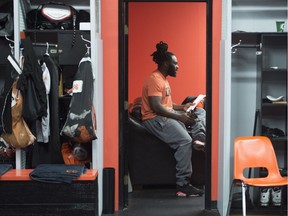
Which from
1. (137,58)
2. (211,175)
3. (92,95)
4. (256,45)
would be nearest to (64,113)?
(92,95)

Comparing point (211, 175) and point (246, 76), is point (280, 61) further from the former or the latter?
point (211, 175)

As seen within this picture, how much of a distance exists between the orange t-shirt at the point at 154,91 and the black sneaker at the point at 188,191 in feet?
2.61

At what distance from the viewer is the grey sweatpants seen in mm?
4969

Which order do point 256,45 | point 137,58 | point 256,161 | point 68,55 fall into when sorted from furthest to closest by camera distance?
point 137,58, point 256,45, point 68,55, point 256,161

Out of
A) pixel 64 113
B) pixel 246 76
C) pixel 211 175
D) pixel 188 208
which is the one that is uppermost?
pixel 246 76

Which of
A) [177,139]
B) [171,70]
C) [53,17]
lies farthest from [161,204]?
[53,17]

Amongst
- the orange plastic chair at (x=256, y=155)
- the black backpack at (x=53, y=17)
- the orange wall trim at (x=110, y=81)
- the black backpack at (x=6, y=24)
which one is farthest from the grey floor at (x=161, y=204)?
the black backpack at (x=6, y=24)

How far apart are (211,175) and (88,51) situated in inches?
61.7

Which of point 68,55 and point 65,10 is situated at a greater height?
point 65,10

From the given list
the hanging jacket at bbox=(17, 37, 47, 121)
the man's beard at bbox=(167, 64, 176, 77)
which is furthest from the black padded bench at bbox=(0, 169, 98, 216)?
the man's beard at bbox=(167, 64, 176, 77)

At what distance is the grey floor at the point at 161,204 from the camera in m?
4.40

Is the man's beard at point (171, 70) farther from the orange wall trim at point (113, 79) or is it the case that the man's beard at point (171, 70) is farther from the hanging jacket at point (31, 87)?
the hanging jacket at point (31, 87)

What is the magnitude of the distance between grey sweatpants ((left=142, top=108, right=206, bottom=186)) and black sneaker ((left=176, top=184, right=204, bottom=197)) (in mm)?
46

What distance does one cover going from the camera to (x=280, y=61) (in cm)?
446
